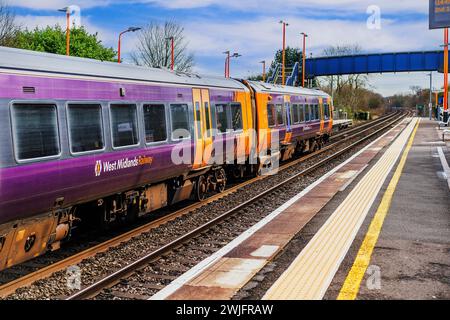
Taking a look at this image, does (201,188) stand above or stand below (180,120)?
below

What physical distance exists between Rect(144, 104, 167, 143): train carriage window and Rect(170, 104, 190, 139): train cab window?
0.40 meters

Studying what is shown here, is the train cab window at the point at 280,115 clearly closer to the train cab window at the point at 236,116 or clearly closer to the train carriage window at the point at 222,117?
the train cab window at the point at 236,116

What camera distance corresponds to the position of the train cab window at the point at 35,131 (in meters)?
6.65

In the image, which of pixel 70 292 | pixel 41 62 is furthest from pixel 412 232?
pixel 41 62

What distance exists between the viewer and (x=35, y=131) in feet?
22.9

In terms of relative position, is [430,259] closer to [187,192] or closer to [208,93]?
[187,192]

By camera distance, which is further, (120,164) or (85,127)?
(120,164)

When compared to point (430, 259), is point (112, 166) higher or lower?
higher

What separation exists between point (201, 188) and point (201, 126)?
70.1 inches

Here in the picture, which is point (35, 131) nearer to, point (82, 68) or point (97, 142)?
point (97, 142)

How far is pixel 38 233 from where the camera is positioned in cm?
721

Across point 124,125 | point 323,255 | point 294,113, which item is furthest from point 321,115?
point 323,255

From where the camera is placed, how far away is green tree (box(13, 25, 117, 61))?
151 feet

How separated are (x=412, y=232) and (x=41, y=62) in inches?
280
